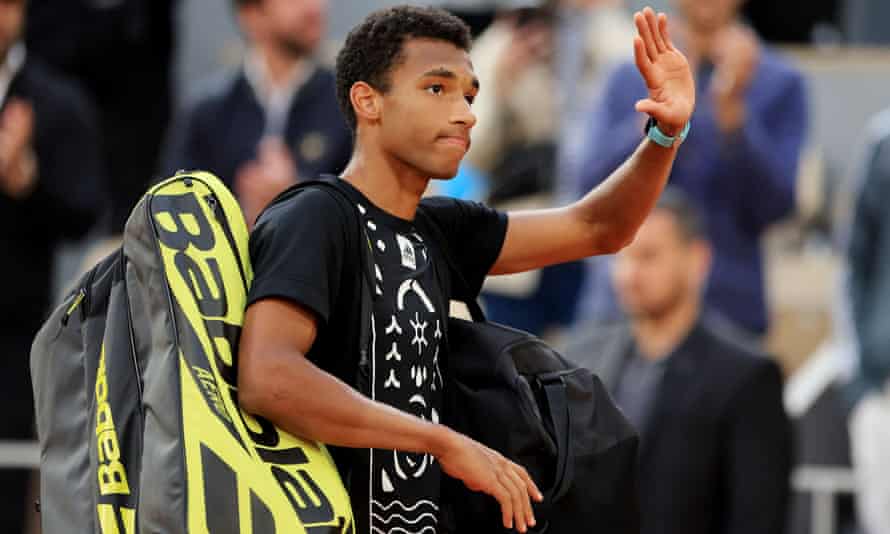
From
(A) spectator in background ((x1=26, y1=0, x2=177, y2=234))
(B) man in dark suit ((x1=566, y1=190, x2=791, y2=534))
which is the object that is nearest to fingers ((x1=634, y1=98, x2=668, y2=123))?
(B) man in dark suit ((x1=566, y1=190, x2=791, y2=534))

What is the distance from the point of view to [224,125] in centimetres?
709

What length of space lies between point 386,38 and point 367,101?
122 millimetres

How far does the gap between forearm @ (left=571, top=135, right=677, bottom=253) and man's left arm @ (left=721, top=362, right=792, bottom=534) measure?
2.34 metres

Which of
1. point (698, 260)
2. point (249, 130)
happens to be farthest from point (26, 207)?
point (698, 260)

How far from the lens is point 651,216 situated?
6.43 m

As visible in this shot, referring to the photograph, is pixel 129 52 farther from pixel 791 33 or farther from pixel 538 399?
pixel 538 399

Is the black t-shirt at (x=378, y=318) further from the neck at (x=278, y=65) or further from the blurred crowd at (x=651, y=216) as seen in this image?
the neck at (x=278, y=65)

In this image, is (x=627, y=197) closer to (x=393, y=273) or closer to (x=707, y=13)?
(x=393, y=273)

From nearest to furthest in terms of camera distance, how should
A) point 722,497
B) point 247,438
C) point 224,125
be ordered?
point 247,438 < point 722,497 < point 224,125

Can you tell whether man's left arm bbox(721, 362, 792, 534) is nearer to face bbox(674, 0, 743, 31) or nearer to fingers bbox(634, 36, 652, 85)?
face bbox(674, 0, 743, 31)

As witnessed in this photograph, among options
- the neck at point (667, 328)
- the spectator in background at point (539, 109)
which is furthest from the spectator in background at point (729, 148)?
the spectator in background at point (539, 109)

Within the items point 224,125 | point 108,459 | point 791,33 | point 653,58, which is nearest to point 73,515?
point 108,459

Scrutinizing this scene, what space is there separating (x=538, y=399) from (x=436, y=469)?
0.24m

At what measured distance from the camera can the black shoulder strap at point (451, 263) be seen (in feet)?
12.6
